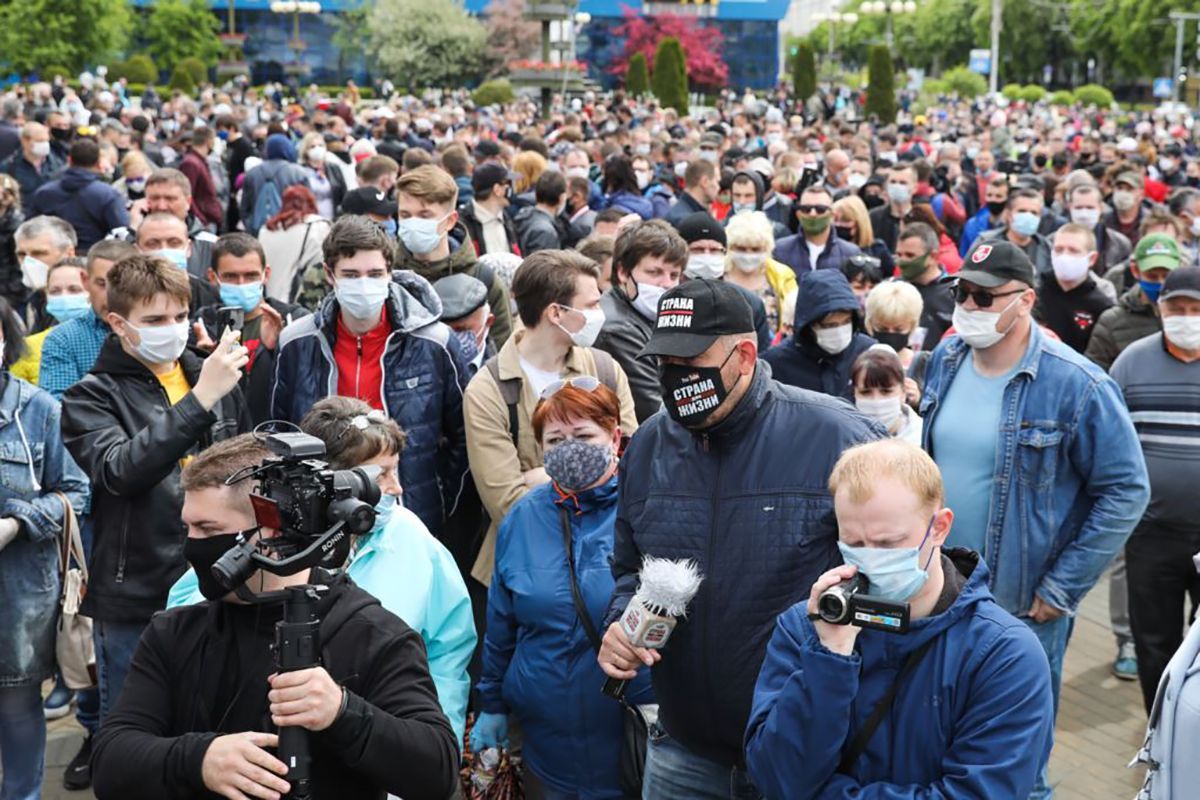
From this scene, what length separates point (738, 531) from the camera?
368 cm

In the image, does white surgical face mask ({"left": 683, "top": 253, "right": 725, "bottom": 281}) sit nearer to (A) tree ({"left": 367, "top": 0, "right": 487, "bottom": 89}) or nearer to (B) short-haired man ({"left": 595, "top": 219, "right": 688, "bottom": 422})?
(B) short-haired man ({"left": 595, "top": 219, "right": 688, "bottom": 422})

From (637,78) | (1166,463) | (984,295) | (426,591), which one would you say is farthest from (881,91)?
(426,591)

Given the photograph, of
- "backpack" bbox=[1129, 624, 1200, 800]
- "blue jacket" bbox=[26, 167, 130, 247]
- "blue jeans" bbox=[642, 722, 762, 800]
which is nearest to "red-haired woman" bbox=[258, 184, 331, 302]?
"blue jacket" bbox=[26, 167, 130, 247]

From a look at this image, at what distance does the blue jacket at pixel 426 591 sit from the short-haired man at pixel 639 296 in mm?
2034

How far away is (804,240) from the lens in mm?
10141

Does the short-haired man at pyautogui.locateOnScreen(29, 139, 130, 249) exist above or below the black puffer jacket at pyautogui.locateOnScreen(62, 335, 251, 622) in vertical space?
above

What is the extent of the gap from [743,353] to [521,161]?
9.55 metres

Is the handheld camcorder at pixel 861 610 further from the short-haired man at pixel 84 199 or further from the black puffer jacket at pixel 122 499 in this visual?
the short-haired man at pixel 84 199

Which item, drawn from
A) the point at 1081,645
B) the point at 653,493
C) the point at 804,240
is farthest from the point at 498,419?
the point at 804,240

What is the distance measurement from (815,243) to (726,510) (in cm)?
672

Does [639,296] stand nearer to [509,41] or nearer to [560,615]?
[560,615]

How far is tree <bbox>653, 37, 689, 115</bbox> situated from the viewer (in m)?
41.5

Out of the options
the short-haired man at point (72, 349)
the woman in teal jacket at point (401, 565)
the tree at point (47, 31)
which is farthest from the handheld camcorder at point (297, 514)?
the tree at point (47, 31)

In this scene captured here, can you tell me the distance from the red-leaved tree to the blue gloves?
7307cm
